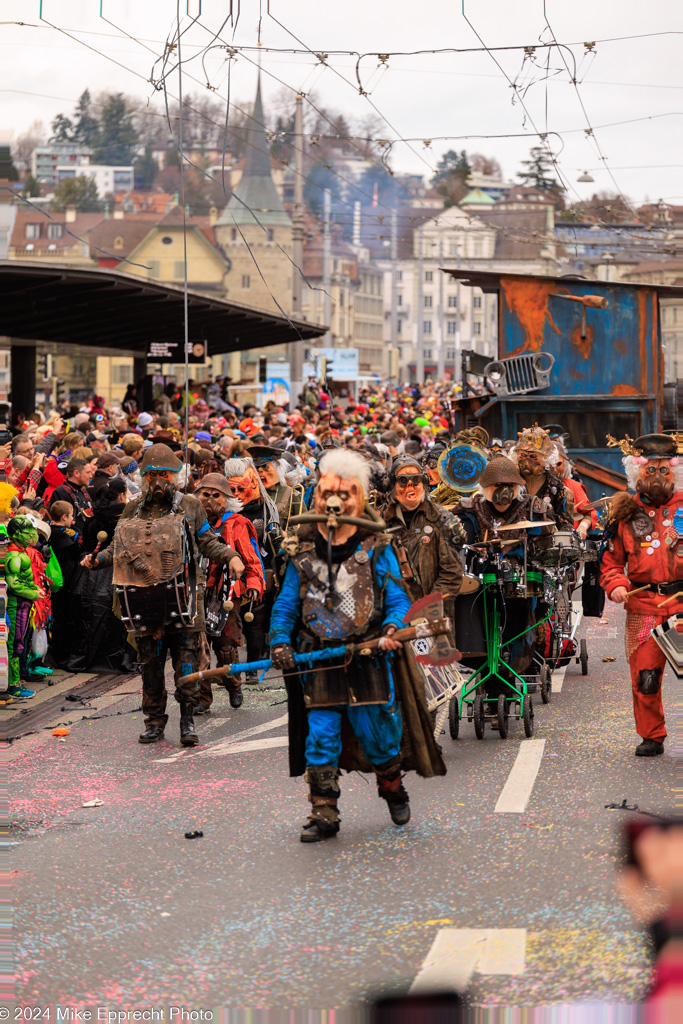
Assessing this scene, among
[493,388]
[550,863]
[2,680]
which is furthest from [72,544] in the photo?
[493,388]

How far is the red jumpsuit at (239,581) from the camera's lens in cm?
938

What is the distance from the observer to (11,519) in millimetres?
9844

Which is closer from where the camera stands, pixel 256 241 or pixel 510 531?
pixel 510 531

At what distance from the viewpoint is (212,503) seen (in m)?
9.60

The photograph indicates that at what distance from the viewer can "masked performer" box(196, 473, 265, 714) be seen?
9.31 m

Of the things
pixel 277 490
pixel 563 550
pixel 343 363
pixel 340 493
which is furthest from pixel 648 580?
pixel 343 363

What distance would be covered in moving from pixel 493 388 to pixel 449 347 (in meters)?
111

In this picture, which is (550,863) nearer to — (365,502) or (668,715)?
(365,502)

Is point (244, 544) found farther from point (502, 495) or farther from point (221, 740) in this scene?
point (502, 495)

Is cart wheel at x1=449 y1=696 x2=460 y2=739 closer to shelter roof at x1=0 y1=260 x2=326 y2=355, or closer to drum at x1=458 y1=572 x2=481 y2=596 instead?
drum at x1=458 y1=572 x2=481 y2=596

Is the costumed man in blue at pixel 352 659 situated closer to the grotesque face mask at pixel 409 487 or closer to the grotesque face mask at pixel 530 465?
the grotesque face mask at pixel 409 487

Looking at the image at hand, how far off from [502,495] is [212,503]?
2.05 metres

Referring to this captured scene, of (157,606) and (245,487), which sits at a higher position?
(245,487)

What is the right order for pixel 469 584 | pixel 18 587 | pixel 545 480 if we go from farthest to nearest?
pixel 18 587 → pixel 545 480 → pixel 469 584
